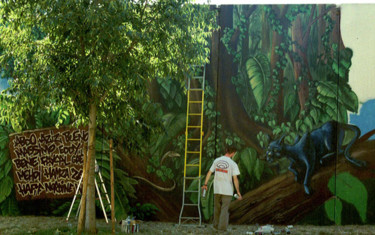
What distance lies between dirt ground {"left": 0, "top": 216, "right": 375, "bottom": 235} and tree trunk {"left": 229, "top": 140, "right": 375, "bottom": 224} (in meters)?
0.26

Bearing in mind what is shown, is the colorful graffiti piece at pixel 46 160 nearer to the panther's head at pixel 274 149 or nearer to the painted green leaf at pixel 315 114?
the panther's head at pixel 274 149

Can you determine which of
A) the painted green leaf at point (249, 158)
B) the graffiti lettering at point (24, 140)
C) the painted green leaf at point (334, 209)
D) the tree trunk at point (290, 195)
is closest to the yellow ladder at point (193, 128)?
the painted green leaf at point (249, 158)

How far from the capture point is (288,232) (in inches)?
393

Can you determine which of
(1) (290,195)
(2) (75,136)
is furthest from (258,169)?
(2) (75,136)

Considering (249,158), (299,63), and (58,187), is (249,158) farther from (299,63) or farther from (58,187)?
(58,187)

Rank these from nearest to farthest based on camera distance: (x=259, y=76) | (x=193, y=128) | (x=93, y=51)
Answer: (x=93, y=51)
(x=259, y=76)
(x=193, y=128)

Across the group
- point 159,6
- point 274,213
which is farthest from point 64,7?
point 274,213

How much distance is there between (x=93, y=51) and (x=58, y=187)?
451 centimetres

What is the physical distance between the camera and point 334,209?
1098cm

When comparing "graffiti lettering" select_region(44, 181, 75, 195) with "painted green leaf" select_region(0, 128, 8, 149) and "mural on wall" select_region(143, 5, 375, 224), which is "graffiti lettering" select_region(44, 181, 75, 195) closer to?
"painted green leaf" select_region(0, 128, 8, 149)

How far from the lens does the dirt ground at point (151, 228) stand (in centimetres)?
970

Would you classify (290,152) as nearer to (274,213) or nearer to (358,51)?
(274,213)

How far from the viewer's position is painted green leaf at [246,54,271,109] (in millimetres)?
11336

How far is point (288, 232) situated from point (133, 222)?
278 cm
